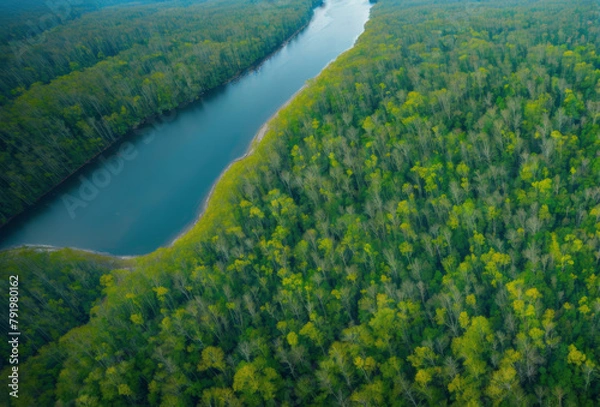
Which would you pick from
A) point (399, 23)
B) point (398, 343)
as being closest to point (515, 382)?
point (398, 343)

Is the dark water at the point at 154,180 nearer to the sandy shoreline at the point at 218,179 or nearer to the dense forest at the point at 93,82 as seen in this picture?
the sandy shoreline at the point at 218,179

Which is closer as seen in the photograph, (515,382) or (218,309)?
(515,382)

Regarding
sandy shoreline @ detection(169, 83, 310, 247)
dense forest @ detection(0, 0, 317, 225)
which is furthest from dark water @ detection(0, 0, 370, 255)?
dense forest @ detection(0, 0, 317, 225)

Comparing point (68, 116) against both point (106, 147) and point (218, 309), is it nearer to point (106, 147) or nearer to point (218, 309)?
point (106, 147)
